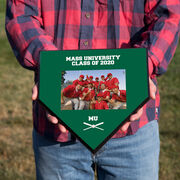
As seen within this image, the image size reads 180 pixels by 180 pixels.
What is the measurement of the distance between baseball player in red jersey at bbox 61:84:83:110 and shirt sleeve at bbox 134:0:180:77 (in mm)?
255

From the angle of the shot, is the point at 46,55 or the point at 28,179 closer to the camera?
the point at 46,55

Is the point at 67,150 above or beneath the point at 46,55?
beneath

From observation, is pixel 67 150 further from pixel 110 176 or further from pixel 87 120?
pixel 87 120

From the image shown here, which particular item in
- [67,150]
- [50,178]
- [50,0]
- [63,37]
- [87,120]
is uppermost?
[50,0]

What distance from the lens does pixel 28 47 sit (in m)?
1.09

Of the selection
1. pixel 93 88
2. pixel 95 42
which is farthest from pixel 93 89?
pixel 95 42

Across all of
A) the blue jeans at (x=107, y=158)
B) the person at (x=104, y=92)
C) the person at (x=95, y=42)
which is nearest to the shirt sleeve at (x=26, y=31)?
the person at (x=95, y=42)

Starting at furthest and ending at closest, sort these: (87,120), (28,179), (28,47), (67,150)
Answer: (28,179)
(67,150)
(28,47)
(87,120)

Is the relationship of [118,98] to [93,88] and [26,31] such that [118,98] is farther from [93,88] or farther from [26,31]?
[26,31]

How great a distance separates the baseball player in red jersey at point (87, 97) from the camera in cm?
95

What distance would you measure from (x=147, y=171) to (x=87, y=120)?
17.3 inches

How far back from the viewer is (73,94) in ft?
3.15

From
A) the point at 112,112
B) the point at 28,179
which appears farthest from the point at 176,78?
the point at 112,112

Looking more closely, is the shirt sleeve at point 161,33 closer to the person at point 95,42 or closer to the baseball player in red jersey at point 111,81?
the person at point 95,42
